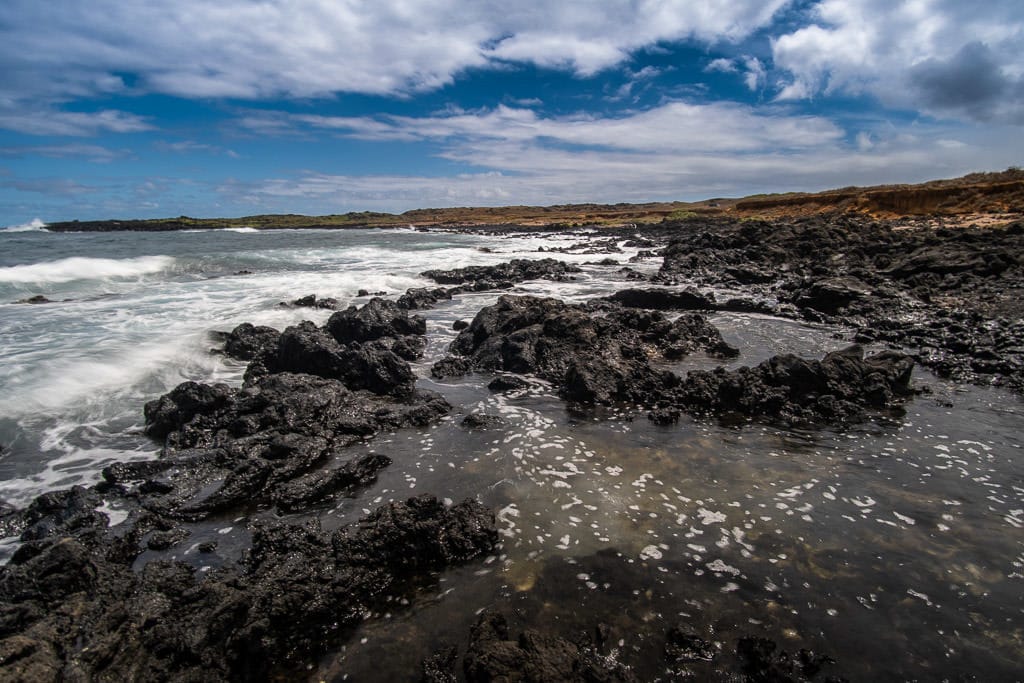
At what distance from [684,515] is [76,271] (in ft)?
127

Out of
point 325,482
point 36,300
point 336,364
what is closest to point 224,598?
point 325,482

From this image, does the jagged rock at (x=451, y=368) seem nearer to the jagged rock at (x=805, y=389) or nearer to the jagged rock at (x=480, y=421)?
the jagged rock at (x=480, y=421)

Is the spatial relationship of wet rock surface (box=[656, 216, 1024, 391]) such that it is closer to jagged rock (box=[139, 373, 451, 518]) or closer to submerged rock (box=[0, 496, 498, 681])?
submerged rock (box=[0, 496, 498, 681])

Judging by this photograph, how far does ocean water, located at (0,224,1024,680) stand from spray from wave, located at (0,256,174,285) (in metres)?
20.6

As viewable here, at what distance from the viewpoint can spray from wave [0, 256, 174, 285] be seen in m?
28.9

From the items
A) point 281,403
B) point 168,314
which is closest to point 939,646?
point 281,403

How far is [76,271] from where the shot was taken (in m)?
31.1

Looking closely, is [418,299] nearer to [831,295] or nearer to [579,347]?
[579,347]

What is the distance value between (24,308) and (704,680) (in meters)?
29.2

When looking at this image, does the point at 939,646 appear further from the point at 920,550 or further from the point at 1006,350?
the point at 1006,350

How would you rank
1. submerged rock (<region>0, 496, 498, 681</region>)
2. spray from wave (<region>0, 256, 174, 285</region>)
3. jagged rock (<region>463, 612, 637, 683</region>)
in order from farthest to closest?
1. spray from wave (<region>0, 256, 174, 285</region>)
2. submerged rock (<region>0, 496, 498, 681</region>)
3. jagged rock (<region>463, 612, 637, 683</region>)

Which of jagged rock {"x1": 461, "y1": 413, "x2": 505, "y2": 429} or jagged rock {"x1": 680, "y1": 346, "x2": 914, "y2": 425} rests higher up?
jagged rock {"x1": 680, "y1": 346, "x2": 914, "y2": 425}

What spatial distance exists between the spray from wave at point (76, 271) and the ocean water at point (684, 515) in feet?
67.7

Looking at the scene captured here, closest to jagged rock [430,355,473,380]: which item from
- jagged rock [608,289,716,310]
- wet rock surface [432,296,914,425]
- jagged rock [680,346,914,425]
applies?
wet rock surface [432,296,914,425]
